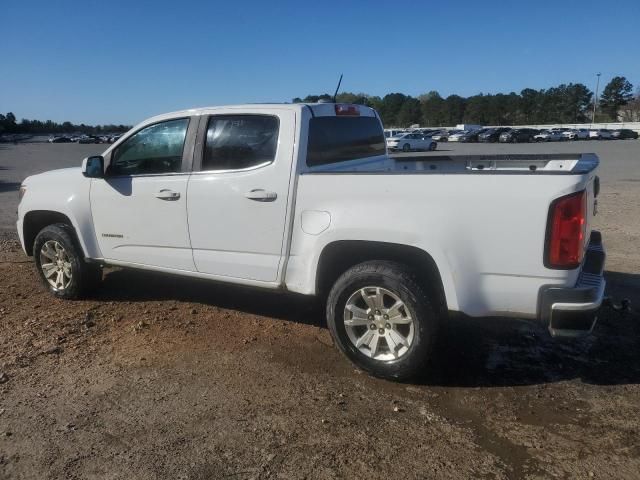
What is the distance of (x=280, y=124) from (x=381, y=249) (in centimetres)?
128

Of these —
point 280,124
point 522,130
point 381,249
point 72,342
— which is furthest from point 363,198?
point 522,130

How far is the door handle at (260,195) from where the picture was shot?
422 centimetres

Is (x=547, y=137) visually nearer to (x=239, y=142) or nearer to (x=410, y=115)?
(x=410, y=115)

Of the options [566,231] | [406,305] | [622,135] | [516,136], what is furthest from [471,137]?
[566,231]

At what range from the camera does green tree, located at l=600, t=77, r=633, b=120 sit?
107688 millimetres

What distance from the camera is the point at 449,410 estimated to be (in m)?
3.58

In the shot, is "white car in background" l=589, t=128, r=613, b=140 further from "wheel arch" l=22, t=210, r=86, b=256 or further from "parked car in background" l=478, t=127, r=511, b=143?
"wheel arch" l=22, t=210, r=86, b=256

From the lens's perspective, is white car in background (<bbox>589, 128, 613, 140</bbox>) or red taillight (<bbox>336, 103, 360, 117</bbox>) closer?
red taillight (<bbox>336, 103, 360, 117</bbox>)

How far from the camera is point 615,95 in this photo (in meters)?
108

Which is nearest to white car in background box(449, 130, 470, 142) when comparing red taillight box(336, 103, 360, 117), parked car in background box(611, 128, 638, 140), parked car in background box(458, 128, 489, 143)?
parked car in background box(458, 128, 489, 143)

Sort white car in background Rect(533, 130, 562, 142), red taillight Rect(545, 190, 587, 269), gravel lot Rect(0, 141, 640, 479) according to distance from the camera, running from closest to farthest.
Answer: gravel lot Rect(0, 141, 640, 479) < red taillight Rect(545, 190, 587, 269) < white car in background Rect(533, 130, 562, 142)

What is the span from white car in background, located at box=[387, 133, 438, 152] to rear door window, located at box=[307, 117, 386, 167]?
127ft

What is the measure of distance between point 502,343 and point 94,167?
12.7ft

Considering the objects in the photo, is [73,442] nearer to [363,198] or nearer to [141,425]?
[141,425]
